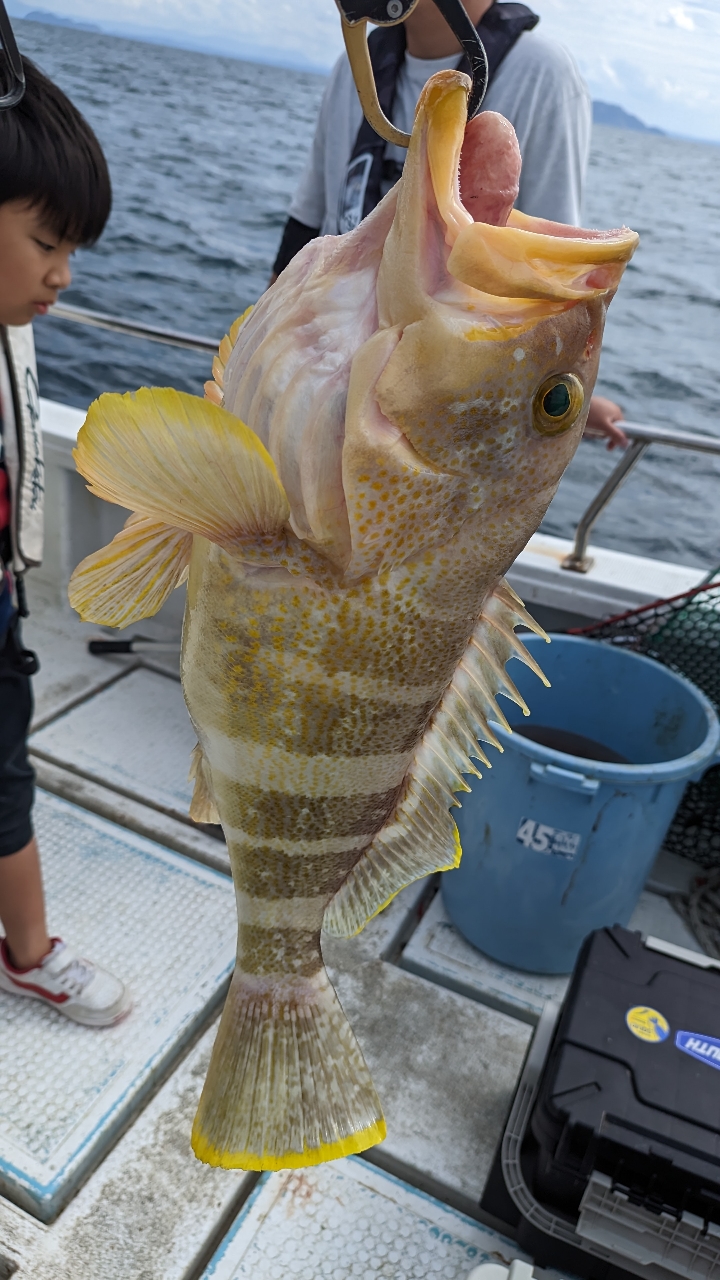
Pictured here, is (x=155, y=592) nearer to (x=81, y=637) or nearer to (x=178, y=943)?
(x=178, y=943)

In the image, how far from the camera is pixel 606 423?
98.0 inches

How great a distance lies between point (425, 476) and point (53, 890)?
2211mm

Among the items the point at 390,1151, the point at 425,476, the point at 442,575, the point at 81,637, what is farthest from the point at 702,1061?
the point at 81,637

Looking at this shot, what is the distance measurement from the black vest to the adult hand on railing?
861 millimetres

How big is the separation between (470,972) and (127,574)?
78.7 inches

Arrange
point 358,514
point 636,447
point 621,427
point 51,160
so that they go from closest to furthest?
point 358,514 → point 51,160 → point 621,427 → point 636,447

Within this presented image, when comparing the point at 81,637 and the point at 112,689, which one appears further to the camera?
the point at 81,637

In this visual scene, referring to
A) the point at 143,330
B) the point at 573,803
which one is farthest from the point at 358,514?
the point at 143,330

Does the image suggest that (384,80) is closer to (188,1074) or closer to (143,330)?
(143,330)

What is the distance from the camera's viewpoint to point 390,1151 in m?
1.98

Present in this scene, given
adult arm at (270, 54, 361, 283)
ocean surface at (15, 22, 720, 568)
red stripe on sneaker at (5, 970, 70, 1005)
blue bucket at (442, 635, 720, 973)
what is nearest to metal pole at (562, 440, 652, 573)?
blue bucket at (442, 635, 720, 973)

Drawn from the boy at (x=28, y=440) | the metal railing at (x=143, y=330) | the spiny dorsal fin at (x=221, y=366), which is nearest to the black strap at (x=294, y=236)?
the metal railing at (x=143, y=330)

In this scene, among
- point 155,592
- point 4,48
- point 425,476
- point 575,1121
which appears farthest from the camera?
point 575,1121

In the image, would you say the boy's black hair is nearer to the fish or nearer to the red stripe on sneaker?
the fish
